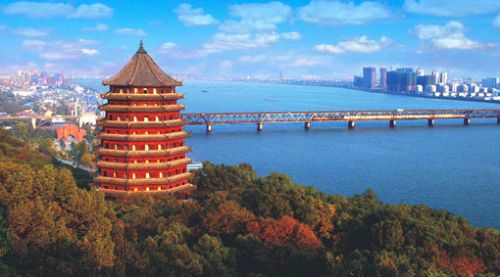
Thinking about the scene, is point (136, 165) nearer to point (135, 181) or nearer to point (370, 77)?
point (135, 181)

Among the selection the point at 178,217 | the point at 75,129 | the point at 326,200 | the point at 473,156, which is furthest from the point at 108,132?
the point at 75,129

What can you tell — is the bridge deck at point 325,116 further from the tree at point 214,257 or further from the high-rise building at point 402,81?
the high-rise building at point 402,81

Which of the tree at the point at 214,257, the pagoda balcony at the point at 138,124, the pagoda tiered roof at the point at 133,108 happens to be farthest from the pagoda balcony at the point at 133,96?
the tree at the point at 214,257

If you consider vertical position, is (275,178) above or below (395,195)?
above

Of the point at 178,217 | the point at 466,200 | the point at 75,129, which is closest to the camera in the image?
the point at 178,217

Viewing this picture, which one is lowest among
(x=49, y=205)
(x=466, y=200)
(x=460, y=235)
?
(x=466, y=200)

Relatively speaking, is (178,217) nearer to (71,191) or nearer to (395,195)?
(71,191)

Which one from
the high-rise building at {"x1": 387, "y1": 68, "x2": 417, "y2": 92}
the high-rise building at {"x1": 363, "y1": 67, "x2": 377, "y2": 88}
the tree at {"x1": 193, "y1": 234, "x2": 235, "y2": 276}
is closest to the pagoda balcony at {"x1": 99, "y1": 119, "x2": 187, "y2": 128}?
the tree at {"x1": 193, "y1": 234, "x2": 235, "y2": 276}

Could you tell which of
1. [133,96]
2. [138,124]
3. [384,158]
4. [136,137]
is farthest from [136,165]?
[384,158]
